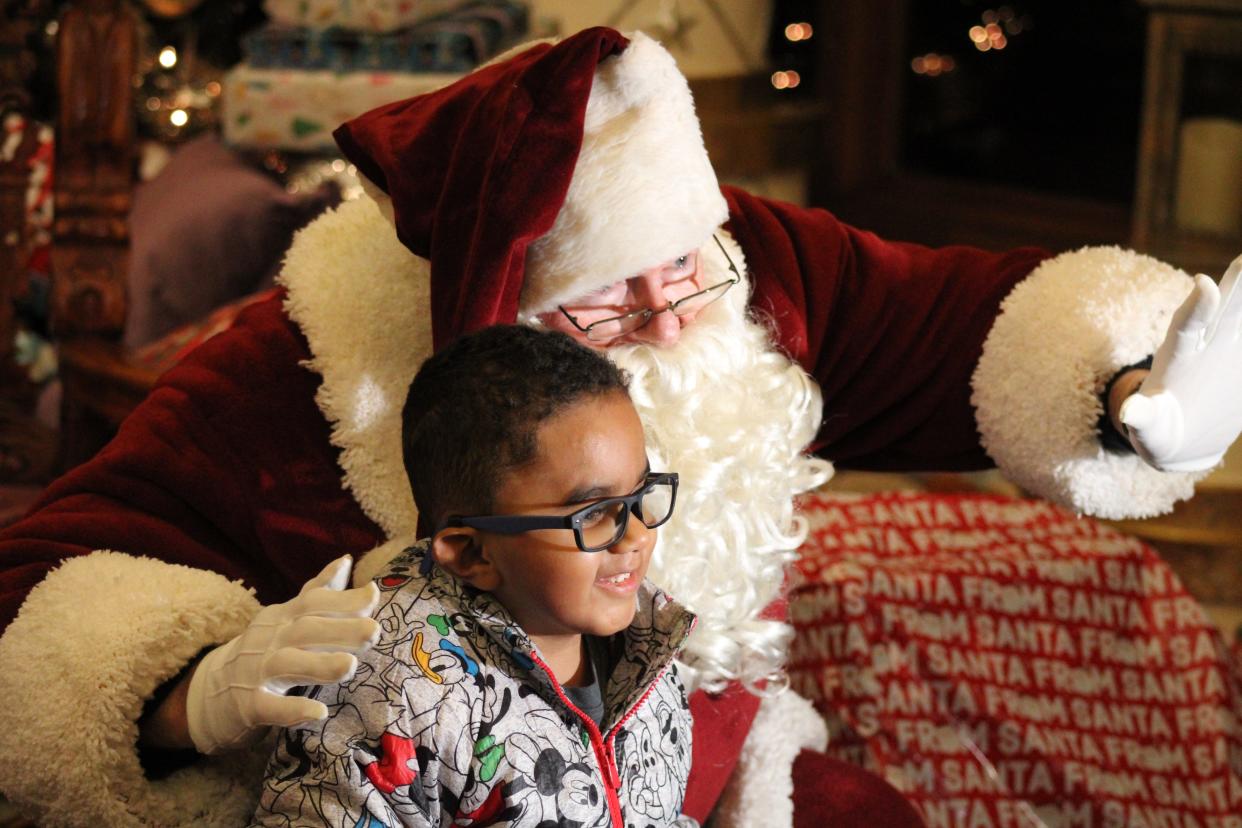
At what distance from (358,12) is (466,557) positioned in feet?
7.38

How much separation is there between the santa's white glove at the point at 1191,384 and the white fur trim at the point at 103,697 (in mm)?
925

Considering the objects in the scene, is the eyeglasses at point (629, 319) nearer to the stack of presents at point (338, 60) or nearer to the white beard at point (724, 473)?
the white beard at point (724, 473)

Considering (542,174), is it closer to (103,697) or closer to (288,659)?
(288,659)

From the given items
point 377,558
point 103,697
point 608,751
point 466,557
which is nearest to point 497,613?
point 466,557

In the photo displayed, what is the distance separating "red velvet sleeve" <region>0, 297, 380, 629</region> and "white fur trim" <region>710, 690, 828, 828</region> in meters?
0.51

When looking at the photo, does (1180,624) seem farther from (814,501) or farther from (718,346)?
(718,346)

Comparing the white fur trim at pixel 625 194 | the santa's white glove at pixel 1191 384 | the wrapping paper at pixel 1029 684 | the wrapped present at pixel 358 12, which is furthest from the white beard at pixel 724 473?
the wrapped present at pixel 358 12

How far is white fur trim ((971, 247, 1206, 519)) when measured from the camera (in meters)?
1.54

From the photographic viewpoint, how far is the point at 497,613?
1.15 meters

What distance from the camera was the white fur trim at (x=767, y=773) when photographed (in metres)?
1.55

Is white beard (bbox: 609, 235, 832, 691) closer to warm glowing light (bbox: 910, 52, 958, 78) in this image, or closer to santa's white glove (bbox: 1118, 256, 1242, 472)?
santa's white glove (bbox: 1118, 256, 1242, 472)

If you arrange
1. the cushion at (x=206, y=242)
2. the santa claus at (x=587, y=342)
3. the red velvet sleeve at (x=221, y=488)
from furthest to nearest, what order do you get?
the cushion at (x=206, y=242), the red velvet sleeve at (x=221, y=488), the santa claus at (x=587, y=342)

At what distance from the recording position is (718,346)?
1479 mm

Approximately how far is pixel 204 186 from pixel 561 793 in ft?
6.84
